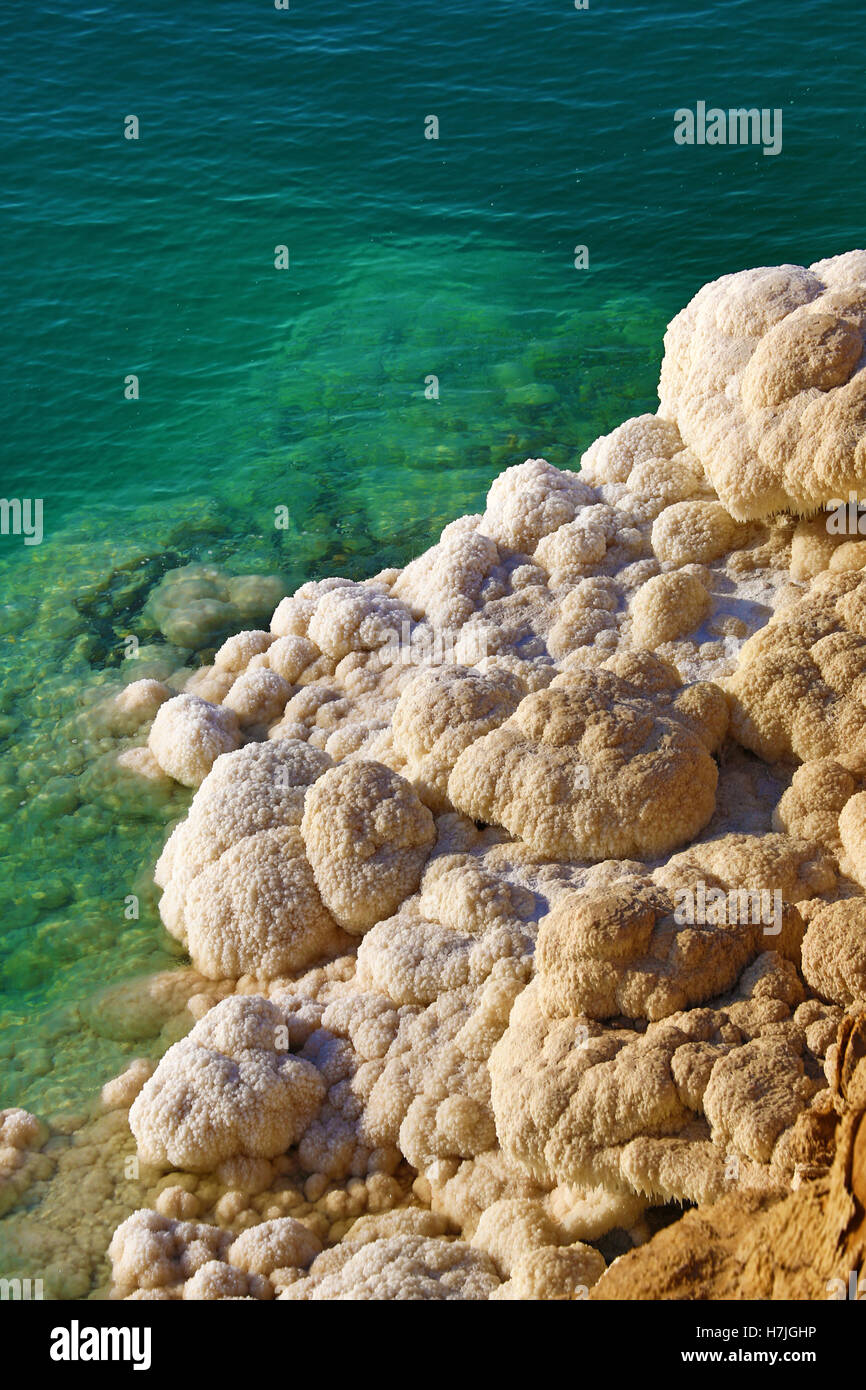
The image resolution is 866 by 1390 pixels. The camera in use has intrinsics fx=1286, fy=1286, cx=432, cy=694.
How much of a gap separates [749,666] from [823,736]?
0.50 m

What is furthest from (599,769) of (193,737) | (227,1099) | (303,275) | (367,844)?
(303,275)

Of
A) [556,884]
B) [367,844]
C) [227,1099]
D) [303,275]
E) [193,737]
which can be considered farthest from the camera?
[303,275]

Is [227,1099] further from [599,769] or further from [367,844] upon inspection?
[599,769]

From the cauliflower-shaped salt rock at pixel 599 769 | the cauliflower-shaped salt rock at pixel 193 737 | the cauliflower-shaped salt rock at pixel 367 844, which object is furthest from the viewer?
the cauliflower-shaped salt rock at pixel 193 737

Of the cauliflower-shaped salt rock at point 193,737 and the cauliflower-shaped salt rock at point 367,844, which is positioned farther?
the cauliflower-shaped salt rock at point 193,737

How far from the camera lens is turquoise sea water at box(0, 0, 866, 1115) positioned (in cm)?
933

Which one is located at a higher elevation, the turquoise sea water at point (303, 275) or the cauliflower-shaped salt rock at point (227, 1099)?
the turquoise sea water at point (303, 275)

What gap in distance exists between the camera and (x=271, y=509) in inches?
425

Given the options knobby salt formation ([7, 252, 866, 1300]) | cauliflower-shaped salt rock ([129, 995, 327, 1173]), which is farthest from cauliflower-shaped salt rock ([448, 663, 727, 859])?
cauliflower-shaped salt rock ([129, 995, 327, 1173])

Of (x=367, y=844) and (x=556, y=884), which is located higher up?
(x=367, y=844)

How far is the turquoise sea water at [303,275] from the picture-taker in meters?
9.33

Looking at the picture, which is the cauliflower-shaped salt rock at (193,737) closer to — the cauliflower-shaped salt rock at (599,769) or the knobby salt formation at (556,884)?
the knobby salt formation at (556,884)

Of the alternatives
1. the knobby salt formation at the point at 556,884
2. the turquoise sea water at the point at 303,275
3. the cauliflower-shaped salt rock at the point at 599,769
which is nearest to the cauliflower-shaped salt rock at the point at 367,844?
the knobby salt formation at the point at 556,884

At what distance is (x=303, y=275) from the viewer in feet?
44.7
